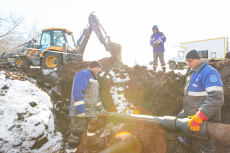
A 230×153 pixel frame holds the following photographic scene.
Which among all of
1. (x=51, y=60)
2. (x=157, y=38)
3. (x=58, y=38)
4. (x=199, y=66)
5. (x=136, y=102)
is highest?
(x=58, y=38)

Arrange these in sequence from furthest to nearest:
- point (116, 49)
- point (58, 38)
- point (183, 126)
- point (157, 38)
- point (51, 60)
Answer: point (58, 38) < point (51, 60) < point (116, 49) < point (157, 38) < point (183, 126)

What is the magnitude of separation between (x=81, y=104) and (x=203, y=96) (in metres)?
2.27

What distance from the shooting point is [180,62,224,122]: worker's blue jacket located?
196 centimetres

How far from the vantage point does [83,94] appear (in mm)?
2807

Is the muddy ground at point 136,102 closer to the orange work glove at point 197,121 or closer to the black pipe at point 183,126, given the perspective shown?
the black pipe at point 183,126

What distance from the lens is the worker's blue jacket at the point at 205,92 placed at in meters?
1.96

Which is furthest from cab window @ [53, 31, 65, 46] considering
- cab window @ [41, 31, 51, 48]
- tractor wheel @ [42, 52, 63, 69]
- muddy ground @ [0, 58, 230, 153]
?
muddy ground @ [0, 58, 230, 153]

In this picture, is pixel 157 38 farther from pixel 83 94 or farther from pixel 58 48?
pixel 58 48

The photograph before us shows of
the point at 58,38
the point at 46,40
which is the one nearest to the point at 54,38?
the point at 58,38

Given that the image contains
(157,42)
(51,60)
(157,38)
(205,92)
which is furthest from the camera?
(51,60)

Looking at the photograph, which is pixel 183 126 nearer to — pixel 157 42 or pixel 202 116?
pixel 202 116

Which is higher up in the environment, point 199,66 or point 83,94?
point 199,66

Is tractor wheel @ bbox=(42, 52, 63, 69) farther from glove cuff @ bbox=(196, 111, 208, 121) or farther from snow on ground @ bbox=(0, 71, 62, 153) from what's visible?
glove cuff @ bbox=(196, 111, 208, 121)

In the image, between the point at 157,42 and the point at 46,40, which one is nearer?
the point at 157,42
